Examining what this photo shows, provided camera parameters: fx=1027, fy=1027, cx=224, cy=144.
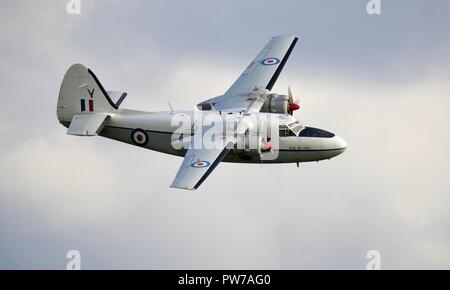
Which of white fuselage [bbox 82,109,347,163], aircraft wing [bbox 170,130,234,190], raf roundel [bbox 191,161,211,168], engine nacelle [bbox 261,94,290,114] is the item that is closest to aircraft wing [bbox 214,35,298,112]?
engine nacelle [bbox 261,94,290,114]

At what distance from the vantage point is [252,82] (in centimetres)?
7144

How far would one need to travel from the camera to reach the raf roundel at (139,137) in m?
67.9

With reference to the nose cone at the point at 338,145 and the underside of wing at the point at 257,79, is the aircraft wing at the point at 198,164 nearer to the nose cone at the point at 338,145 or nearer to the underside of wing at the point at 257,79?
the underside of wing at the point at 257,79

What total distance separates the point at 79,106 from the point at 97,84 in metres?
1.91

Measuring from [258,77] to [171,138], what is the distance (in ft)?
29.0

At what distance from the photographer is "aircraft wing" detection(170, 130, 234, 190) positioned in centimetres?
5966

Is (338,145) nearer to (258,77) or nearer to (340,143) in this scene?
(340,143)

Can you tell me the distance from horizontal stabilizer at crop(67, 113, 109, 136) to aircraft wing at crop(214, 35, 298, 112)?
7.76 meters

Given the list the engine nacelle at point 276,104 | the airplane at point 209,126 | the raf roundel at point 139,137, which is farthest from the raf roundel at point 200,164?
the engine nacelle at point 276,104

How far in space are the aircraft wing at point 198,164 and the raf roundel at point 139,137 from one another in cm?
480

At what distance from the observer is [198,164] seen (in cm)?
6138

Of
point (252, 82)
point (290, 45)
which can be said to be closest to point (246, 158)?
point (252, 82)

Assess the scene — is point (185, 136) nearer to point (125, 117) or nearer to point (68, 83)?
point (125, 117)

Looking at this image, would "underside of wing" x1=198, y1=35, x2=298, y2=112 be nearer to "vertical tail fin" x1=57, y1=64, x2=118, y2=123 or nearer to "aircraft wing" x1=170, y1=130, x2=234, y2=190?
"aircraft wing" x1=170, y1=130, x2=234, y2=190
